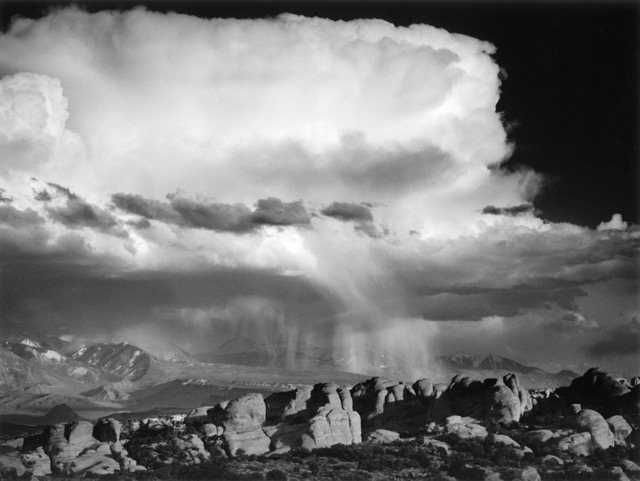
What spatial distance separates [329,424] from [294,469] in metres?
26.3

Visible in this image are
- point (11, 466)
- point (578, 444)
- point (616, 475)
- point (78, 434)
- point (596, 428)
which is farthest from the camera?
point (78, 434)

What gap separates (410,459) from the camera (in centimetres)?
17925

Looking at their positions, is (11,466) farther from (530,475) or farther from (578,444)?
(578,444)

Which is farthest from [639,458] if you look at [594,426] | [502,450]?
[502,450]

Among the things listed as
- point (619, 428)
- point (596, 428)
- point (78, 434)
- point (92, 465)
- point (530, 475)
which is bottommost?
point (92, 465)

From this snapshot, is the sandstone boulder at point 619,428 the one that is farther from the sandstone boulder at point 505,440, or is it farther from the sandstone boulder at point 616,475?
the sandstone boulder at point 505,440

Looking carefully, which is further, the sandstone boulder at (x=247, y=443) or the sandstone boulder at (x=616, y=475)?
the sandstone boulder at (x=247, y=443)

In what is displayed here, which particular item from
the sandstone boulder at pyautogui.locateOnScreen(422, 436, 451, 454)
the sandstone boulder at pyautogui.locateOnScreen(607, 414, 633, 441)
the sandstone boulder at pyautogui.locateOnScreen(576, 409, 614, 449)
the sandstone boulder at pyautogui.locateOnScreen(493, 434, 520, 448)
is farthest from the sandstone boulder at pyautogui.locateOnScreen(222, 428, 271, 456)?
the sandstone boulder at pyautogui.locateOnScreen(607, 414, 633, 441)

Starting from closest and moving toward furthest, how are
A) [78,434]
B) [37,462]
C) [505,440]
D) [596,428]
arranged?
[37,462], [596,428], [505,440], [78,434]

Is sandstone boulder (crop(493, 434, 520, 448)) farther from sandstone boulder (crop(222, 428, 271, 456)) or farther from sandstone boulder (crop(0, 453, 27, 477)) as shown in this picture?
sandstone boulder (crop(0, 453, 27, 477))

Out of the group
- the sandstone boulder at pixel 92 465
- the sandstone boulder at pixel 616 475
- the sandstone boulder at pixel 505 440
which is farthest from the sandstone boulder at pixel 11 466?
the sandstone boulder at pixel 616 475

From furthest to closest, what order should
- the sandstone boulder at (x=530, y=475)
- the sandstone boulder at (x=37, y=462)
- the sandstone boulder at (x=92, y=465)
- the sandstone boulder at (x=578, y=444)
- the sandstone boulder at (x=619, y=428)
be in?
the sandstone boulder at (x=619, y=428), the sandstone boulder at (x=37, y=462), the sandstone boulder at (x=578, y=444), the sandstone boulder at (x=92, y=465), the sandstone boulder at (x=530, y=475)

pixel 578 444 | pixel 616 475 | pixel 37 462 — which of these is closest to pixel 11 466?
pixel 37 462

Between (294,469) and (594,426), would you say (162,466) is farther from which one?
(594,426)
